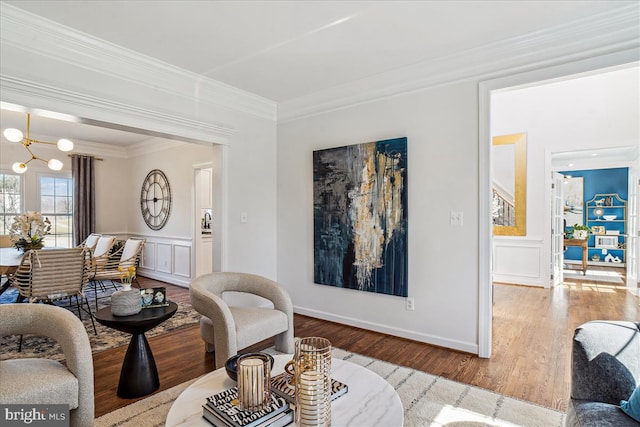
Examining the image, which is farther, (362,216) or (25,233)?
(25,233)

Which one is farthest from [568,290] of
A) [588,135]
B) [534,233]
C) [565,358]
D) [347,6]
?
[347,6]

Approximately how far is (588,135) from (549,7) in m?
4.25

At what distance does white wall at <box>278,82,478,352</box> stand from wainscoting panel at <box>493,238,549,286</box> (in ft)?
12.5

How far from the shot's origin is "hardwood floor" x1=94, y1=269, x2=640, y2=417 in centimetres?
248

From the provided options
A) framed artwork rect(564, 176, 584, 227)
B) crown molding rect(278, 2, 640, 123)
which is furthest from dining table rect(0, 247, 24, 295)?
framed artwork rect(564, 176, 584, 227)

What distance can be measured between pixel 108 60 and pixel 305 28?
1.74 meters

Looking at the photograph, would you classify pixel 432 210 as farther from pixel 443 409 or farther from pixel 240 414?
pixel 240 414

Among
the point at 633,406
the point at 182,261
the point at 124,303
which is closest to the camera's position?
the point at 633,406

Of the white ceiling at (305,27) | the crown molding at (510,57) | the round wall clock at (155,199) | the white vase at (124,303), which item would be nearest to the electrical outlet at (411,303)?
the crown molding at (510,57)

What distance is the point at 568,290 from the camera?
5.75 metres

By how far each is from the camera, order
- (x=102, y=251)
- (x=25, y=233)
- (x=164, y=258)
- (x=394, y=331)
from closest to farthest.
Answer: (x=394, y=331) < (x=25, y=233) < (x=102, y=251) < (x=164, y=258)

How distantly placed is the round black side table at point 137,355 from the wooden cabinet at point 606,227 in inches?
417

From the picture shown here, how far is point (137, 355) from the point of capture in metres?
2.39

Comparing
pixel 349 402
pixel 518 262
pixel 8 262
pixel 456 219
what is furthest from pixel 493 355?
pixel 8 262
